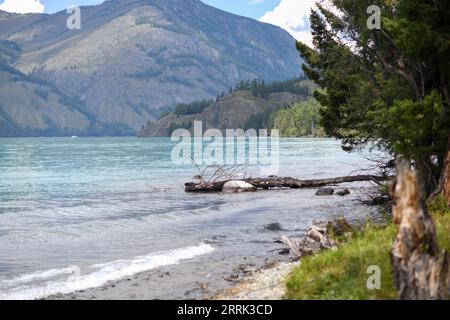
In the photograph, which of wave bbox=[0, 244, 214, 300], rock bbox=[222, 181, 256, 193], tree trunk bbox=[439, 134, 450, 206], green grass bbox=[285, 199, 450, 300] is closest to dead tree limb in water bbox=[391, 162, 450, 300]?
green grass bbox=[285, 199, 450, 300]

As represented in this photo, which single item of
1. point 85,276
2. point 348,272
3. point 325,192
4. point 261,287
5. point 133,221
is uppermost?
point 348,272

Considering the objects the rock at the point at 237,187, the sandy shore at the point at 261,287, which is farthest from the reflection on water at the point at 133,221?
the sandy shore at the point at 261,287

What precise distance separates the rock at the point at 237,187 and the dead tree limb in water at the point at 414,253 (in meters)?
34.7

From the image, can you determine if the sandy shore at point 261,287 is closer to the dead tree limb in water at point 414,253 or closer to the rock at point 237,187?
the dead tree limb in water at point 414,253

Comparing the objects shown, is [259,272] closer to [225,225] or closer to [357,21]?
[225,225]

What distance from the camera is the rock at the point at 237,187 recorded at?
44522 mm

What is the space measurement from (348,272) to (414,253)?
2590 mm

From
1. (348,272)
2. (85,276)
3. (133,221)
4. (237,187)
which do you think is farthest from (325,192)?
(348,272)

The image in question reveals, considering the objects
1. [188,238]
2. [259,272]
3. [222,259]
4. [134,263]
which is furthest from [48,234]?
[259,272]

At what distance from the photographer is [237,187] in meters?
44.6

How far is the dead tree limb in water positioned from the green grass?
2.71 feet

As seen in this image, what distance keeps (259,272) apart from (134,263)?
5.53m

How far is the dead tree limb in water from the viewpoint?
373 inches

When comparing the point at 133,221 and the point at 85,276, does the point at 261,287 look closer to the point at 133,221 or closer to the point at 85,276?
the point at 85,276
